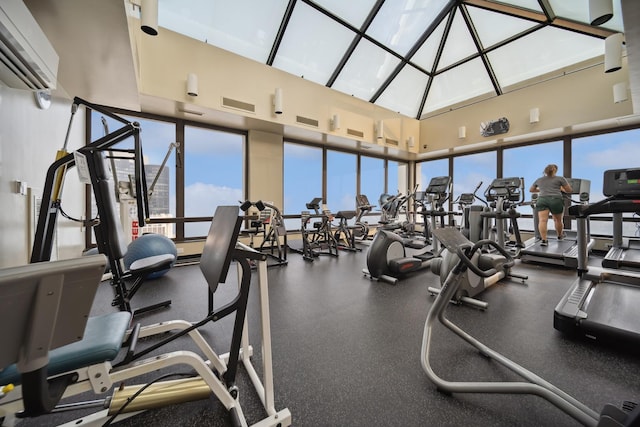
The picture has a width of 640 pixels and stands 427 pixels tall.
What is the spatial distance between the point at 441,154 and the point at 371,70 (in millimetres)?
3442

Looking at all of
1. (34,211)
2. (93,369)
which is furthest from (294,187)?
(93,369)

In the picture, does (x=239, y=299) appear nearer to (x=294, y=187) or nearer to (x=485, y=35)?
(x=294, y=187)

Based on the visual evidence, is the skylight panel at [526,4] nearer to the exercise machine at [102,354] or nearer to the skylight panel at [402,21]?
the skylight panel at [402,21]

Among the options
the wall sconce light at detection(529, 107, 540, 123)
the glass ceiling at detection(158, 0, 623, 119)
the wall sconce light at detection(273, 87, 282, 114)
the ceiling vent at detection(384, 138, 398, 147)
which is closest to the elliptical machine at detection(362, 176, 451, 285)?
the wall sconce light at detection(273, 87, 282, 114)

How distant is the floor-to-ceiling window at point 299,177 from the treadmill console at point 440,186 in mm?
2921

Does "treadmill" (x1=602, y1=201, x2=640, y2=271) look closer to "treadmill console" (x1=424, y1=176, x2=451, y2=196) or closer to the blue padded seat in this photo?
"treadmill console" (x1=424, y1=176, x2=451, y2=196)

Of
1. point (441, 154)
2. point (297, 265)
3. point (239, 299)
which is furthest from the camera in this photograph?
point (441, 154)

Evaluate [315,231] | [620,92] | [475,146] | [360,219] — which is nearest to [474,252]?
[315,231]

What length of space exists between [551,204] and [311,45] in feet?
19.0

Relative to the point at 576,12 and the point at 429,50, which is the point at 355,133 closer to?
the point at 429,50

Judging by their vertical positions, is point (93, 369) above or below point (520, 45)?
below

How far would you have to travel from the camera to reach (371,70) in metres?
6.57

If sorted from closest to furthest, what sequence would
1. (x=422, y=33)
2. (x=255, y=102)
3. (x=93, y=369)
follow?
1. (x=93, y=369)
2. (x=255, y=102)
3. (x=422, y=33)

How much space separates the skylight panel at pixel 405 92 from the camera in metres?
7.04
